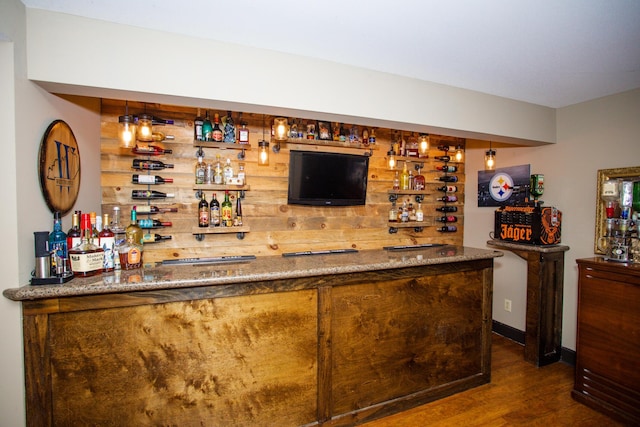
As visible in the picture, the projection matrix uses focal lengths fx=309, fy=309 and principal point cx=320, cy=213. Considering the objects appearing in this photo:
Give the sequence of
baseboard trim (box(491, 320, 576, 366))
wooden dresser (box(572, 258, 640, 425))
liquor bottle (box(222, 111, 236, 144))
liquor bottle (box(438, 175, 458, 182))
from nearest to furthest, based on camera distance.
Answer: wooden dresser (box(572, 258, 640, 425)) < liquor bottle (box(222, 111, 236, 144)) < baseboard trim (box(491, 320, 576, 366)) < liquor bottle (box(438, 175, 458, 182))

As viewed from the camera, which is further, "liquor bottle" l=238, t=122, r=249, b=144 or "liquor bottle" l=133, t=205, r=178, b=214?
"liquor bottle" l=238, t=122, r=249, b=144

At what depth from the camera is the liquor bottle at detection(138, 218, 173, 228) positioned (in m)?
2.47

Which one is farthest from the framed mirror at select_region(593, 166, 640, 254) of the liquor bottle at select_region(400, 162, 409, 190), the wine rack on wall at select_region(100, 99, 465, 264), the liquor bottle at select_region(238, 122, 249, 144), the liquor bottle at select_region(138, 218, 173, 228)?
the liquor bottle at select_region(138, 218, 173, 228)

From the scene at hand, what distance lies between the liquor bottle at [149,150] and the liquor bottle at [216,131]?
38 cm

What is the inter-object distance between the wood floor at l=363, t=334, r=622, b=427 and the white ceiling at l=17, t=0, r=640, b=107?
2.54 m

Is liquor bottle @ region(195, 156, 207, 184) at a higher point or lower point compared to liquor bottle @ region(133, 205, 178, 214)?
higher

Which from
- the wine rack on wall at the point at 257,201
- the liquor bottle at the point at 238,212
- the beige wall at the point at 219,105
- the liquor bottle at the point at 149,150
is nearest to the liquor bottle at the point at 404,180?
the wine rack on wall at the point at 257,201

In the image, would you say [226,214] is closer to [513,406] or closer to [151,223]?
[151,223]

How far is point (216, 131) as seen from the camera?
2648mm

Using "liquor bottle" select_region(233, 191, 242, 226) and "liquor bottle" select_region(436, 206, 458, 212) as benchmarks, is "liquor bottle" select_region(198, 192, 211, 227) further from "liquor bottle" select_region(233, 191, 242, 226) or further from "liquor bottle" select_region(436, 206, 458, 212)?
"liquor bottle" select_region(436, 206, 458, 212)

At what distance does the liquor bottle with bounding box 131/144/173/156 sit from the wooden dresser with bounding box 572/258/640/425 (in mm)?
3574

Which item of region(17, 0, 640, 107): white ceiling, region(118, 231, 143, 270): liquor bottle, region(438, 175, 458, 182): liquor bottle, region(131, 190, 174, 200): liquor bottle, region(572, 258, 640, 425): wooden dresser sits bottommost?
region(572, 258, 640, 425): wooden dresser

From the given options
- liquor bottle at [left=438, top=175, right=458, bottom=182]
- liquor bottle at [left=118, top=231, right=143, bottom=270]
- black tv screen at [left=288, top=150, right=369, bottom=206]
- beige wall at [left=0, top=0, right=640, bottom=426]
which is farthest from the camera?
liquor bottle at [left=438, top=175, right=458, bottom=182]

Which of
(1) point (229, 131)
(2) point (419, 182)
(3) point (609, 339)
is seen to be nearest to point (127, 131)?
(1) point (229, 131)
